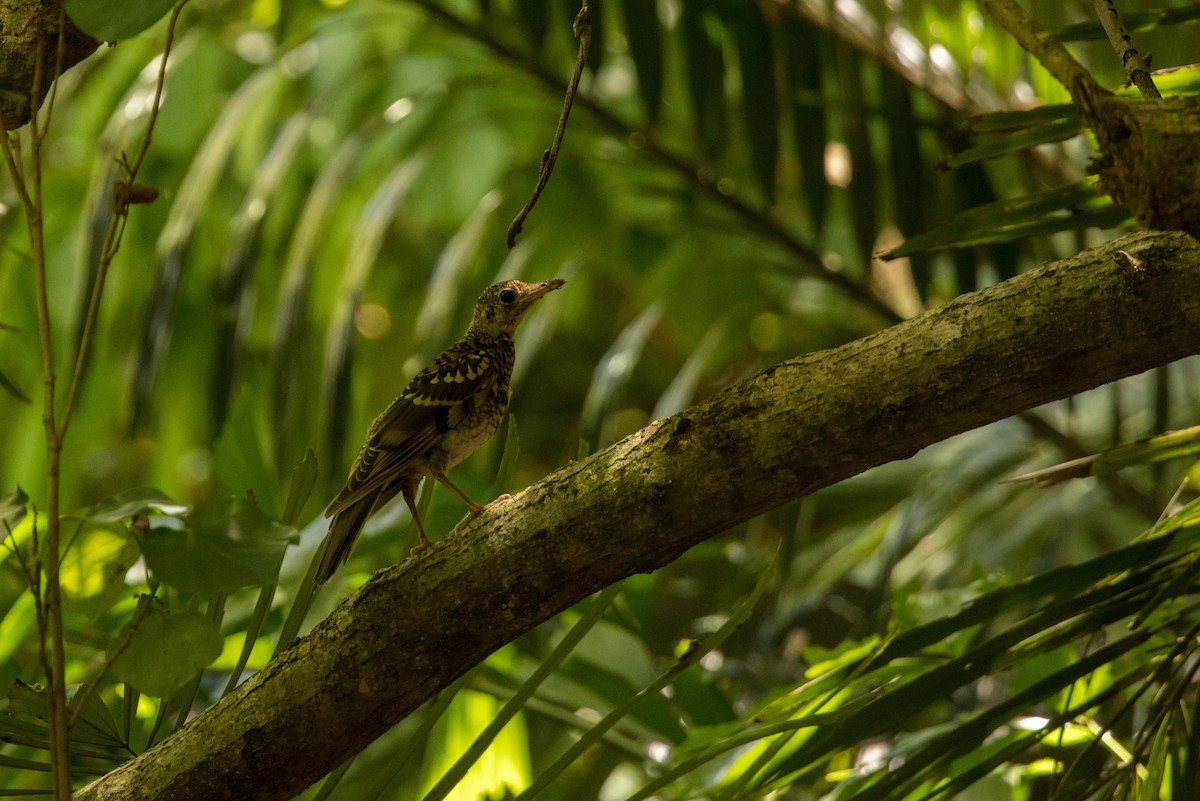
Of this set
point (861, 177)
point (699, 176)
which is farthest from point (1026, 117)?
point (699, 176)

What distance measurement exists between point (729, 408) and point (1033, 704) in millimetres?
571

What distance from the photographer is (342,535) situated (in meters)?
2.01

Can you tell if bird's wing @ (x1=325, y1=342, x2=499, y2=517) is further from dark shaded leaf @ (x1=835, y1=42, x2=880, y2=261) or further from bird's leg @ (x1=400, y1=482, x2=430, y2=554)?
dark shaded leaf @ (x1=835, y1=42, x2=880, y2=261)

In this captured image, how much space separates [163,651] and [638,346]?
2.13m

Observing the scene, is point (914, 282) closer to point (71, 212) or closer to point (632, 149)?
point (632, 149)

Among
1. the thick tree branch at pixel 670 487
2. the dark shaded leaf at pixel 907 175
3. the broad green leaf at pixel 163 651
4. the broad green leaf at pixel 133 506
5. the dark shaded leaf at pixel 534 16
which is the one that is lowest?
the thick tree branch at pixel 670 487

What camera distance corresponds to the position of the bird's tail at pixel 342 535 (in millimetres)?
1906

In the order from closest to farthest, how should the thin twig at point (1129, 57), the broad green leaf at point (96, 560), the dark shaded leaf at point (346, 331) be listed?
the thin twig at point (1129, 57)
the broad green leaf at point (96, 560)
the dark shaded leaf at point (346, 331)

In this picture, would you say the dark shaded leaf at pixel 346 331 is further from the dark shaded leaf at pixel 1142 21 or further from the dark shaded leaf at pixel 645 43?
the dark shaded leaf at pixel 1142 21

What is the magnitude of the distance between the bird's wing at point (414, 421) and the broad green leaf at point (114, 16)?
88 centimetres

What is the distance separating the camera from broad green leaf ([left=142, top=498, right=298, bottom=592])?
3.97 ft

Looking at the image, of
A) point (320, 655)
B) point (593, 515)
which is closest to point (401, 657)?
point (320, 655)

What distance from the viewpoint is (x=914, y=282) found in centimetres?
285

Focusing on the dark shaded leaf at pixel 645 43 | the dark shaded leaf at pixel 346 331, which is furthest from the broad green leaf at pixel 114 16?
the dark shaded leaf at pixel 645 43
